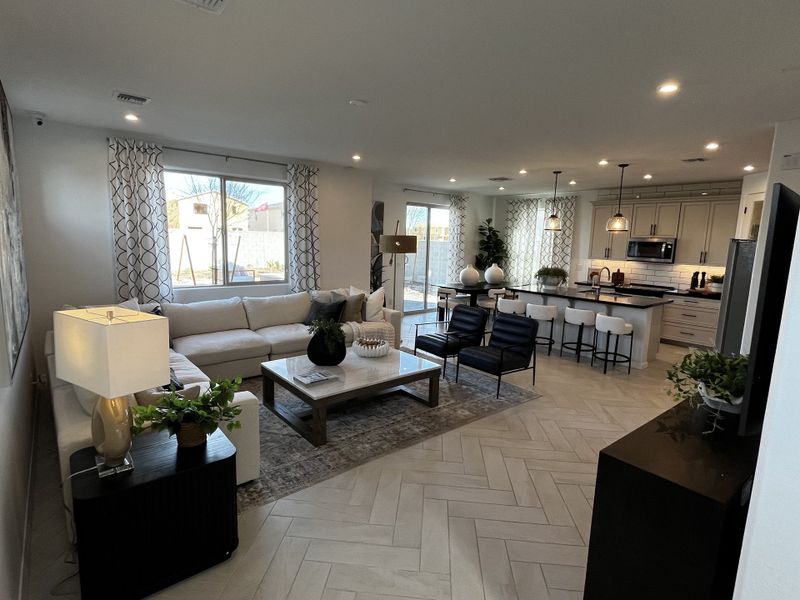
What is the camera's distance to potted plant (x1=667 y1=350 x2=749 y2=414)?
1767mm

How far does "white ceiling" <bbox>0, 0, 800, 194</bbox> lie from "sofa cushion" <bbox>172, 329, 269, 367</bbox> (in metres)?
2.20

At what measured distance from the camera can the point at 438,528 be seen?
2.42 metres

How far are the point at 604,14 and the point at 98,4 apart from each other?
7.94ft

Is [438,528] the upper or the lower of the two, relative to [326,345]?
lower

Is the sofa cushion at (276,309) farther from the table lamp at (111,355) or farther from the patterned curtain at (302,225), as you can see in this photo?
the table lamp at (111,355)

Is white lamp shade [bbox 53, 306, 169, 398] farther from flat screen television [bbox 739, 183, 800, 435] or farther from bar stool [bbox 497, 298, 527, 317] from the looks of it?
bar stool [bbox 497, 298, 527, 317]

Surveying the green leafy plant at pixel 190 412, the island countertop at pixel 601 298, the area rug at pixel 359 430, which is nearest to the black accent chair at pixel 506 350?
the area rug at pixel 359 430

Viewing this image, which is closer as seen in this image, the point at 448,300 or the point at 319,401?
the point at 319,401

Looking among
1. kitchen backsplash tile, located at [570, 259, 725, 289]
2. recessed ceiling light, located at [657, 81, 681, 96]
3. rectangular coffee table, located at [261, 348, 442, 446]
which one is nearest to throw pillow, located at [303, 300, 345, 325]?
rectangular coffee table, located at [261, 348, 442, 446]

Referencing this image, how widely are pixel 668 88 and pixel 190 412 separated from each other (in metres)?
3.55

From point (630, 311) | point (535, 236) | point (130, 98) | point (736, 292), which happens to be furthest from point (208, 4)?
point (535, 236)

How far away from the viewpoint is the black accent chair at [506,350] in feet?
13.8

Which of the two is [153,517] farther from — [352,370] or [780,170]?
[780,170]

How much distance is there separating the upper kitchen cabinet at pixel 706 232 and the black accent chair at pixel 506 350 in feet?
13.6
